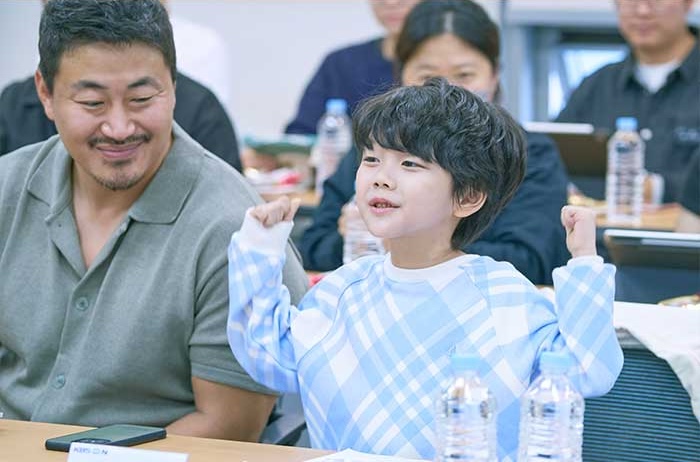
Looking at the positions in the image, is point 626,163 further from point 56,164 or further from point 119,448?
point 119,448

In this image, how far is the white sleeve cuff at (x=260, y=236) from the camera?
187 centimetres

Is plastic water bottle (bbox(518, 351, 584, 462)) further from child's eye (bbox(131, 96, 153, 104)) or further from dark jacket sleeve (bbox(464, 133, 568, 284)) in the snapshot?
dark jacket sleeve (bbox(464, 133, 568, 284))

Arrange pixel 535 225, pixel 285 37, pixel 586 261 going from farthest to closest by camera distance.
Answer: pixel 285 37 < pixel 535 225 < pixel 586 261

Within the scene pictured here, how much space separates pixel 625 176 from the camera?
4.25 meters

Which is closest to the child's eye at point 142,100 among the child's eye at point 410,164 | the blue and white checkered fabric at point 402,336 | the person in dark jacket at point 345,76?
the blue and white checkered fabric at point 402,336

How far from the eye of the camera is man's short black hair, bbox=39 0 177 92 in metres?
2.16

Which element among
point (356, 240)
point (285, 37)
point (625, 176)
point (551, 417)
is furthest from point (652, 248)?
point (285, 37)

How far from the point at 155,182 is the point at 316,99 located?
2922mm

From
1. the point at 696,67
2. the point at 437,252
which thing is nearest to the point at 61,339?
the point at 437,252

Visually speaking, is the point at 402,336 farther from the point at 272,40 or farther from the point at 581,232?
the point at 272,40

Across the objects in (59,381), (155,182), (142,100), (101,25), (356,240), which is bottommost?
(59,381)

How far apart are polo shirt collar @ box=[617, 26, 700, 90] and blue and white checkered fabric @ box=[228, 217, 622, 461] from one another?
3.05 metres

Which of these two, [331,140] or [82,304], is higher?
[331,140]

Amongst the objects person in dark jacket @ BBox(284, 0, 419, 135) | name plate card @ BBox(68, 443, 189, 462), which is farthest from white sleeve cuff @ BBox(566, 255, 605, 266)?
person in dark jacket @ BBox(284, 0, 419, 135)
